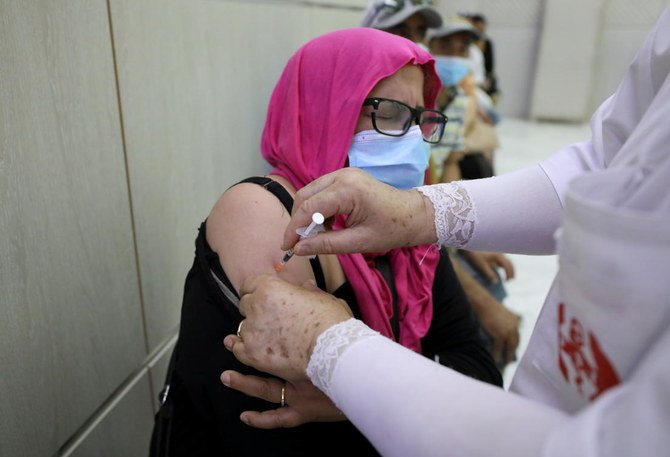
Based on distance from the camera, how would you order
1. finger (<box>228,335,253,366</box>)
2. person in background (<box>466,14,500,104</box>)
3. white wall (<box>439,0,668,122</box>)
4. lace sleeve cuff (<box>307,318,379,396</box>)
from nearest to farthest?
lace sleeve cuff (<box>307,318,379,396</box>) → finger (<box>228,335,253,366</box>) → person in background (<box>466,14,500,104</box>) → white wall (<box>439,0,668,122</box>)

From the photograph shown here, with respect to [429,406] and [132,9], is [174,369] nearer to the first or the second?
[429,406]

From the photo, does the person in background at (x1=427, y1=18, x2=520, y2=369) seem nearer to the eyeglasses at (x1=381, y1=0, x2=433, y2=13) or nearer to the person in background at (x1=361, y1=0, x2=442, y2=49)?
the person in background at (x1=361, y1=0, x2=442, y2=49)

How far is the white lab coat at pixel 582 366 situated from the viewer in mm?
457

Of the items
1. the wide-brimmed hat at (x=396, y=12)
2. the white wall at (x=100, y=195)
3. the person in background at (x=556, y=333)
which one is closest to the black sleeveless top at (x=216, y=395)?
the person in background at (x=556, y=333)

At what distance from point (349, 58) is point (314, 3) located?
164 centimetres

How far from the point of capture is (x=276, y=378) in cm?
89

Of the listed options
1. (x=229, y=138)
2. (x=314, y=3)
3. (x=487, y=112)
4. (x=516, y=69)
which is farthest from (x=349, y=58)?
(x=516, y=69)

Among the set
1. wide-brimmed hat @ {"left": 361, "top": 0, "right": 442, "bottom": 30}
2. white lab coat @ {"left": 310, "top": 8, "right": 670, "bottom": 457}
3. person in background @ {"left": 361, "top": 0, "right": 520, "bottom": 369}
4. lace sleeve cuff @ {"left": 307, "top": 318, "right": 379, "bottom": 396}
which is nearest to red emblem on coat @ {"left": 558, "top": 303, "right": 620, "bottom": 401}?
white lab coat @ {"left": 310, "top": 8, "right": 670, "bottom": 457}

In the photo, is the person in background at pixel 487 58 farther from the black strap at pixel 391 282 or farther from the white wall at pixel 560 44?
the black strap at pixel 391 282

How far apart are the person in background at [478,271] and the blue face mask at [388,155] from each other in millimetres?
562

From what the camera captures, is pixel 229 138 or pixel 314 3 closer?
pixel 229 138

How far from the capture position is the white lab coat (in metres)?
0.46

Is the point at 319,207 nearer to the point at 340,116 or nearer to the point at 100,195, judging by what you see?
the point at 340,116

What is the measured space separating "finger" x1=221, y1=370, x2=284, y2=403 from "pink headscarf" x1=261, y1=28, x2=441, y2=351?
0.95 ft
